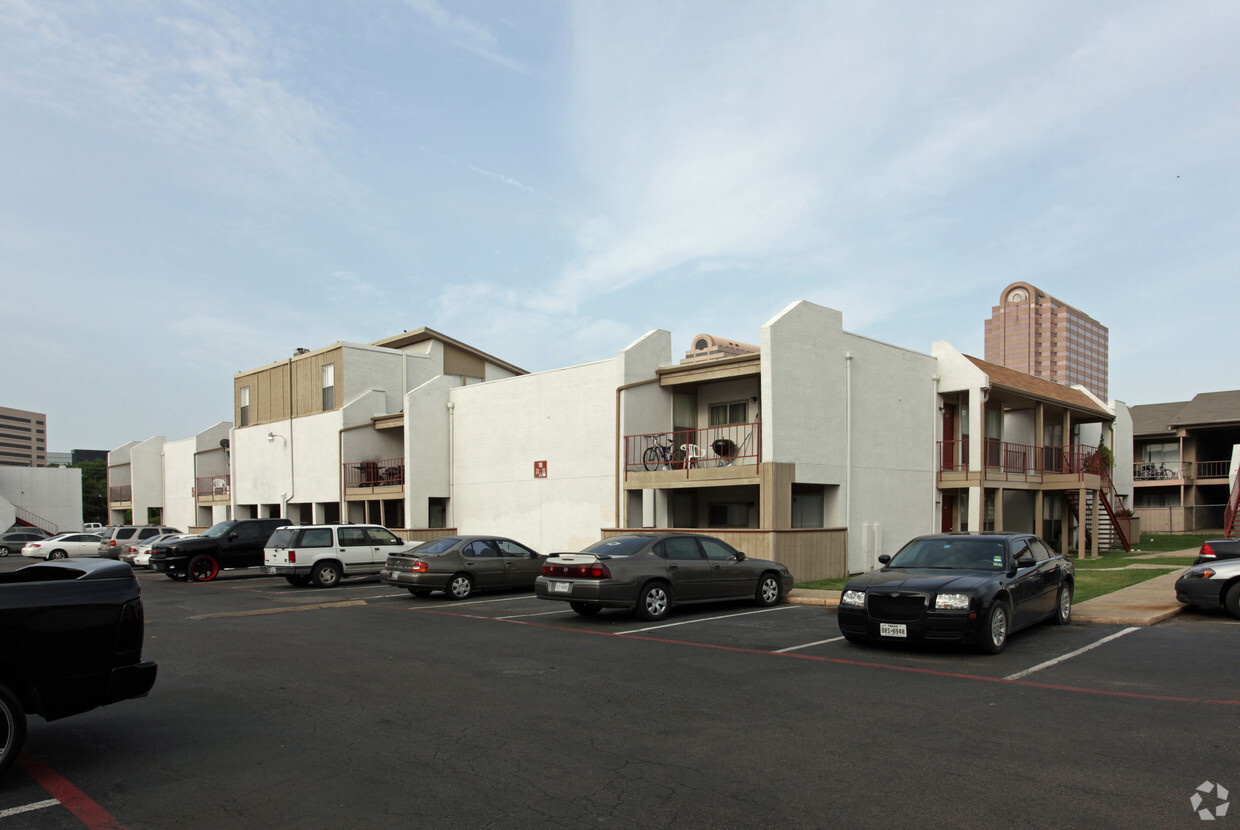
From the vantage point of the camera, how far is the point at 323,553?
21.2m

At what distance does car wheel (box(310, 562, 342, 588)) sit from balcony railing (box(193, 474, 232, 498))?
72.0 ft

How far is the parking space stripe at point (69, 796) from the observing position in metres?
4.81

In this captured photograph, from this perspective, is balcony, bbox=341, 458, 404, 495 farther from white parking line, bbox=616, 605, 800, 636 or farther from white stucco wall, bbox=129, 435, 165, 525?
white stucco wall, bbox=129, 435, 165, 525

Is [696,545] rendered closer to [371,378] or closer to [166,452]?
[371,378]

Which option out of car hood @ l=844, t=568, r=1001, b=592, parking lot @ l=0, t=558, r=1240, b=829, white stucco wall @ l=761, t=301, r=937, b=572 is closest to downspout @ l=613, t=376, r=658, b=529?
white stucco wall @ l=761, t=301, r=937, b=572

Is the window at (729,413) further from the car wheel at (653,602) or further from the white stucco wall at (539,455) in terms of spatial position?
the car wheel at (653,602)

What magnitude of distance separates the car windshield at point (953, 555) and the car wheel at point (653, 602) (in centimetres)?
383

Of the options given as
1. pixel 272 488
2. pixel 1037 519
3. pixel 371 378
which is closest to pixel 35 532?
pixel 272 488

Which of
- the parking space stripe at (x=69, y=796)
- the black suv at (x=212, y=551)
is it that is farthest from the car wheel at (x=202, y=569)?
the parking space stripe at (x=69, y=796)

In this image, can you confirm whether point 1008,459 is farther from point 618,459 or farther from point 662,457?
point 618,459

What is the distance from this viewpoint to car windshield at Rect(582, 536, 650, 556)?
1355cm

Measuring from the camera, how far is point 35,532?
1781 inches

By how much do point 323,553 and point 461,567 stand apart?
5.83 metres

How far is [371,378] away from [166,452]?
23.1 metres
